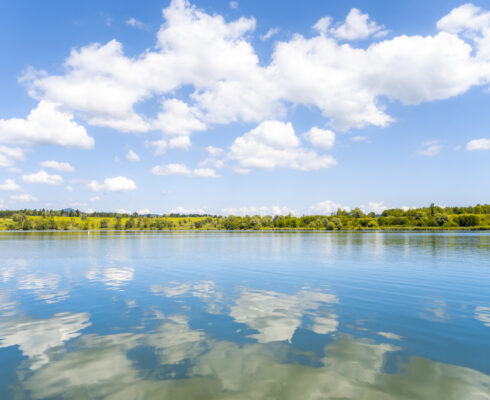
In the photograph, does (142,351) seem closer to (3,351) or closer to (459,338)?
(3,351)

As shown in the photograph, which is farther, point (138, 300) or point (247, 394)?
point (138, 300)

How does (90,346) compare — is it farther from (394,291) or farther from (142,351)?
(394,291)

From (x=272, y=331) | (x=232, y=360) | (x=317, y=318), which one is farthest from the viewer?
(x=317, y=318)

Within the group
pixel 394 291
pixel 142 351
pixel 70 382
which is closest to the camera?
pixel 70 382

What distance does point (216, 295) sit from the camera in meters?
23.8

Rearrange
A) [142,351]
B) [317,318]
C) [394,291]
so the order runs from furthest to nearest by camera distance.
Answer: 1. [394,291]
2. [317,318]
3. [142,351]

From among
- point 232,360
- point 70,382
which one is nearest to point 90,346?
point 70,382

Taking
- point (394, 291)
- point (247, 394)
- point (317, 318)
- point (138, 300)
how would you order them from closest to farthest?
1. point (247, 394)
2. point (317, 318)
3. point (138, 300)
4. point (394, 291)

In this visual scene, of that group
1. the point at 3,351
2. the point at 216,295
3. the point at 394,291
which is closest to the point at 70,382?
the point at 3,351

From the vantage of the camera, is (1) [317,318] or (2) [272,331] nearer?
(2) [272,331]

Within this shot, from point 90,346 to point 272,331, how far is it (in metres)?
8.19

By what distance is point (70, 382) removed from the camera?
1048cm

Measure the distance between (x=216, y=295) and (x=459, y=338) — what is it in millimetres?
15074

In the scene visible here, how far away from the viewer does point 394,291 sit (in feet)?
83.0
